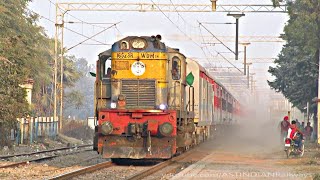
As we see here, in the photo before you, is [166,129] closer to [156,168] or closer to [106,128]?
[156,168]

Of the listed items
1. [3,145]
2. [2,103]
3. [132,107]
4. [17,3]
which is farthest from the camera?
[17,3]

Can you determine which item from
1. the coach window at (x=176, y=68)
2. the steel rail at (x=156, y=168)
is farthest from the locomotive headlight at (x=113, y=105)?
the steel rail at (x=156, y=168)

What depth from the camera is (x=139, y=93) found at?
2036cm

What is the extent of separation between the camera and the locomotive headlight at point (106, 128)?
63.7 ft

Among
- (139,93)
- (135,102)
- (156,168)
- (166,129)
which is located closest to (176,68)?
(139,93)

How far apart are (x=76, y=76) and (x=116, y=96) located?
63599 mm

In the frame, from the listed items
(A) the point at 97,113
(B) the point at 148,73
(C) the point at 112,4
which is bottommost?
(A) the point at 97,113

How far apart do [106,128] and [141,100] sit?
156 cm

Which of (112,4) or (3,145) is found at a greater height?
(112,4)

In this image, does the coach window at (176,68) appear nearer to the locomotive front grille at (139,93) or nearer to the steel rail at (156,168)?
the locomotive front grille at (139,93)

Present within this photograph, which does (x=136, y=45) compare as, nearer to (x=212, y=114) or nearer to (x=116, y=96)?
(x=116, y=96)

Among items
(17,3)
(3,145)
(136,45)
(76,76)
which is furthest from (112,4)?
(76,76)

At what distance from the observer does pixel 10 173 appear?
17984 mm

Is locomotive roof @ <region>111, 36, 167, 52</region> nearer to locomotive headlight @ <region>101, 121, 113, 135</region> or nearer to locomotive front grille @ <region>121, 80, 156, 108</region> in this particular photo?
locomotive front grille @ <region>121, 80, 156, 108</region>
